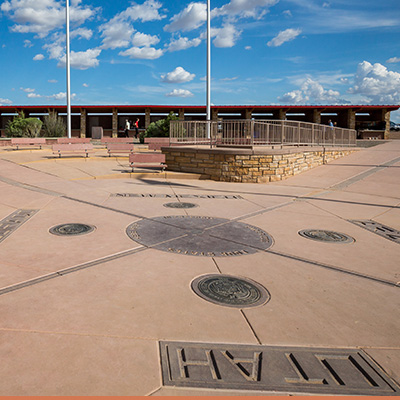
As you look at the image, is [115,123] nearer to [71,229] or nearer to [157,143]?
[157,143]

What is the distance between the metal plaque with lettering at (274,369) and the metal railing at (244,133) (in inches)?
363

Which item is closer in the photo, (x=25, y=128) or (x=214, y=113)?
(x=25, y=128)

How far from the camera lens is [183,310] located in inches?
120

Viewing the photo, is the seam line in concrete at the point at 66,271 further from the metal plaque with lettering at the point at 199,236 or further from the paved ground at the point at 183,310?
the metal plaque with lettering at the point at 199,236

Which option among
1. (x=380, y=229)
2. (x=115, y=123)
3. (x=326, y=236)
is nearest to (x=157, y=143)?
(x=380, y=229)

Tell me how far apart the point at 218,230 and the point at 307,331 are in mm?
2867

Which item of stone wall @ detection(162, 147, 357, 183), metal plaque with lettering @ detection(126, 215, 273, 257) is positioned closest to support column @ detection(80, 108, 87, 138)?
stone wall @ detection(162, 147, 357, 183)

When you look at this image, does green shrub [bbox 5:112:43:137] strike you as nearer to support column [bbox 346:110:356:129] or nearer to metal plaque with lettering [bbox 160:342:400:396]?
metal plaque with lettering [bbox 160:342:400:396]

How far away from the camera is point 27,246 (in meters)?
4.53

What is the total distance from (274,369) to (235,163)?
9228 mm

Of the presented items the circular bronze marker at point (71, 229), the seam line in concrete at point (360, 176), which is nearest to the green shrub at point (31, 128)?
the seam line in concrete at point (360, 176)

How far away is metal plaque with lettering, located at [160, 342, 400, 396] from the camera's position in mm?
2168

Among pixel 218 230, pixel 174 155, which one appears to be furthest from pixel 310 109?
pixel 218 230

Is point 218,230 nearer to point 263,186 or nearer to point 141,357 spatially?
point 141,357
